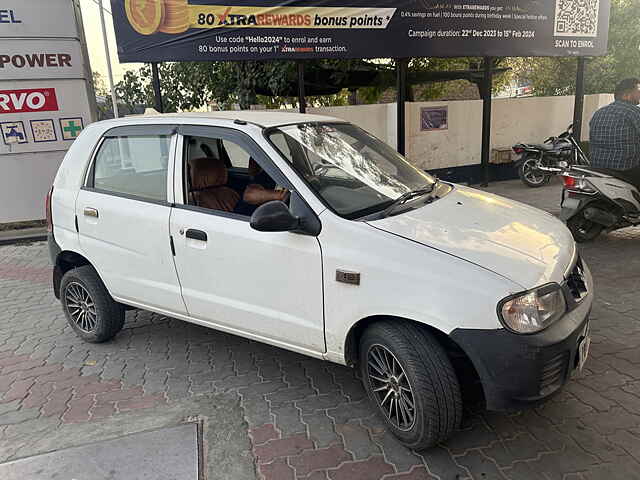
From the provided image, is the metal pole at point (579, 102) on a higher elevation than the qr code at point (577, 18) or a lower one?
lower

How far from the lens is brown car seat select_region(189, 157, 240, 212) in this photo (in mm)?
3617

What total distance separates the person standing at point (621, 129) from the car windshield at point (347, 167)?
3306mm

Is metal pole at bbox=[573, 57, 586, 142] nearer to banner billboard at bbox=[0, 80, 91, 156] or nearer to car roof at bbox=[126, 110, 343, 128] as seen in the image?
car roof at bbox=[126, 110, 343, 128]

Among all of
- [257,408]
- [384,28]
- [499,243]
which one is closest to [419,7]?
[384,28]

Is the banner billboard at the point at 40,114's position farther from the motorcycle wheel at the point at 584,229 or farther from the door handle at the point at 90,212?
the motorcycle wheel at the point at 584,229

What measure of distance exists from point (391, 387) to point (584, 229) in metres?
4.64

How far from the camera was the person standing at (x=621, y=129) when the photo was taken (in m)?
5.72

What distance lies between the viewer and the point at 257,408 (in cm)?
335

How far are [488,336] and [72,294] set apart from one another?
3.60 m

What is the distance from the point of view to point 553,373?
100 inches

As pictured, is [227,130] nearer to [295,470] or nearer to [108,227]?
[108,227]

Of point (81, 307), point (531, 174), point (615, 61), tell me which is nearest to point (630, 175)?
point (531, 174)

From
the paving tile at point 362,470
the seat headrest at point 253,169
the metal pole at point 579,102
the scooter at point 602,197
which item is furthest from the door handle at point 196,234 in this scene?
the metal pole at point 579,102

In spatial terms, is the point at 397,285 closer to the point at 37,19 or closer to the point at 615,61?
the point at 37,19
